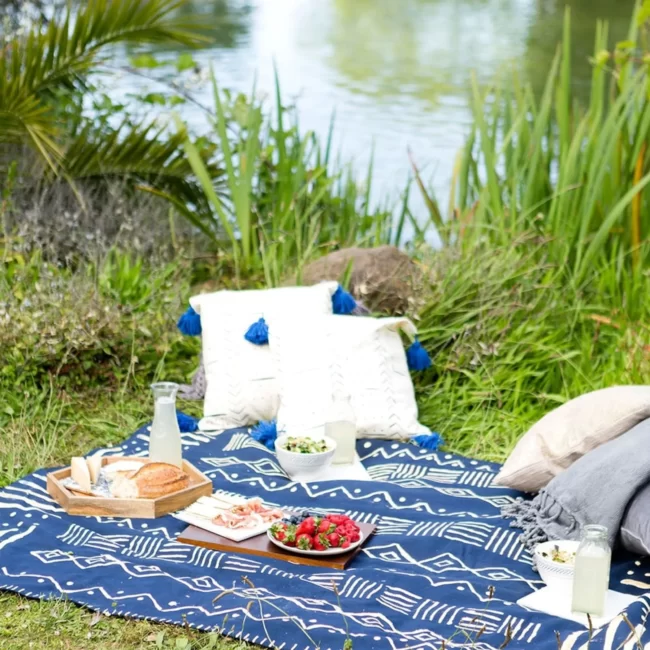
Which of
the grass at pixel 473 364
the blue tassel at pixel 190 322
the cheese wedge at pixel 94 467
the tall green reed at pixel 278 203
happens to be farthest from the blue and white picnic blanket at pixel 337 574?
the tall green reed at pixel 278 203

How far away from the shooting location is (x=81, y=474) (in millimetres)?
2879

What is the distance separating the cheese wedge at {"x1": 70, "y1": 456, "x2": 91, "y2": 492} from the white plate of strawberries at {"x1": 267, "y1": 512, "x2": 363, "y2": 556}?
0.63 m

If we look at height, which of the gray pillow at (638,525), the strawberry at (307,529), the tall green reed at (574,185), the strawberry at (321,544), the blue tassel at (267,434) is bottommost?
the blue tassel at (267,434)

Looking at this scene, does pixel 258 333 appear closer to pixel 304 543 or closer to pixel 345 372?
pixel 345 372

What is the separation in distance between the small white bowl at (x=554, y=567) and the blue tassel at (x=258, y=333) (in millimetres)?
1396

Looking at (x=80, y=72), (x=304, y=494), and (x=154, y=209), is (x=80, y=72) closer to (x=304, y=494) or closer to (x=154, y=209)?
(x=154, y=209)

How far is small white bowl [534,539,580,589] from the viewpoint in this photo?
233cm

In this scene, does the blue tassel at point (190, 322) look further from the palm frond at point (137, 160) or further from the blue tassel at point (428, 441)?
the palm frond at point (137, 160)

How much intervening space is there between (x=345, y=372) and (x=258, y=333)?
0.35m

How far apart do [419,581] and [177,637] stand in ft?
2.00

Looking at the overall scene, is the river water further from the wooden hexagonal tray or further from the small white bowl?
the small white bowl

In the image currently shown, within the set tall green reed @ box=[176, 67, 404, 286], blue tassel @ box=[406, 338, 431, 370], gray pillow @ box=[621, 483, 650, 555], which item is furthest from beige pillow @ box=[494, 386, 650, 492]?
tall green reed @ box=[176, 67, 404, 286]

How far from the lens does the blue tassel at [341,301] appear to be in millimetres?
3689

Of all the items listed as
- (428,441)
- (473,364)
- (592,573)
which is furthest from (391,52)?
(592,573)
